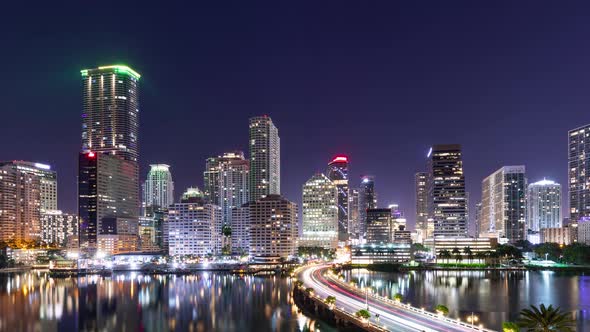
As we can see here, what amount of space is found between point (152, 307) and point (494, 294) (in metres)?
62.6

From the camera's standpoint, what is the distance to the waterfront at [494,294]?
253ft

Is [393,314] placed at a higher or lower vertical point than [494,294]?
higher

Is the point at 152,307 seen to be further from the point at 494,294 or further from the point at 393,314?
the point at 494,294

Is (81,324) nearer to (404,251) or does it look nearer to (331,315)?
(331,315)

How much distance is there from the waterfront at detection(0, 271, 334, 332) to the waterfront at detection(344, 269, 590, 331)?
2216cm

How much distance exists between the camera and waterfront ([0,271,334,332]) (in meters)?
73.2

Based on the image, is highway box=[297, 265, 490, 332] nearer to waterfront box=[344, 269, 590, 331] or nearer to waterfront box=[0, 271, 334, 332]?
waterfront box=[0, 271, 334, 332]

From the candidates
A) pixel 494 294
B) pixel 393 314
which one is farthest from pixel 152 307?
pixel 494 294

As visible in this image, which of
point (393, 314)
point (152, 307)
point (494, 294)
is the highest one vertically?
point (393, 314)

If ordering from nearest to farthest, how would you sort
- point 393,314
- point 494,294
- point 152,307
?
point 393,314 → point 152,307 → point 494,294

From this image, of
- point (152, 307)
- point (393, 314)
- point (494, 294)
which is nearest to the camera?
point (393, 314)

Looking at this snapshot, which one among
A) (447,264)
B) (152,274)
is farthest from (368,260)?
(152,274)

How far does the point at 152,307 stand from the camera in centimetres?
8962

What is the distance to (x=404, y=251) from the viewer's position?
189 m
